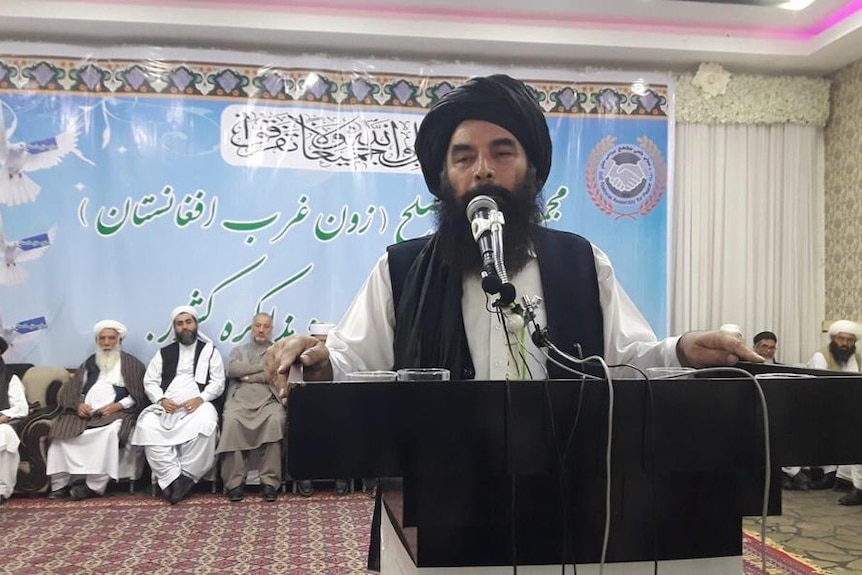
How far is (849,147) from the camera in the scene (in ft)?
17.1

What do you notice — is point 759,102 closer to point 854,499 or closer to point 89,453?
point 854,499

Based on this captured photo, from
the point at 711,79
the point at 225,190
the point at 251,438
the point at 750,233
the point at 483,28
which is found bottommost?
the point at 251,438

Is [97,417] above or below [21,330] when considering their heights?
below

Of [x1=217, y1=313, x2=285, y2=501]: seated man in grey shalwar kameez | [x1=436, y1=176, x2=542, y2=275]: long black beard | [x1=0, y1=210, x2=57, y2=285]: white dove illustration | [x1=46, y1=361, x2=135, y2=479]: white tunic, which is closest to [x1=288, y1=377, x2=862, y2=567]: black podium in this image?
[x1=436, y1=176, x2=542, y2=275]: long black beard

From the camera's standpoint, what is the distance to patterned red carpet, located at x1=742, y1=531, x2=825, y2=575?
9.84 feet

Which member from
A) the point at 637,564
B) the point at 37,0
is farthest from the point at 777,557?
the point at 37,0

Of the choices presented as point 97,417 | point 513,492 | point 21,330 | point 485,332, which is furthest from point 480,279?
point 21,330

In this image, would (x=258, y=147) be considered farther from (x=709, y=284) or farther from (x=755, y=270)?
(x=755, y=270)

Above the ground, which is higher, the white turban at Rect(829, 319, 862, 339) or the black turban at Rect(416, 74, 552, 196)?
the black turban at Rect(416, 74, 552, 196)

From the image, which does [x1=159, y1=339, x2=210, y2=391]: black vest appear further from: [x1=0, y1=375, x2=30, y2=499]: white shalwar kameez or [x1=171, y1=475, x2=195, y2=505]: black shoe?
[x1=0, y1=375, x2=30, y2=499]: white shalwar kameez

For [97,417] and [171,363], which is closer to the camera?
[97,417]

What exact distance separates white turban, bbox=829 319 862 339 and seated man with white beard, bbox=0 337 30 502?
5.58 metres

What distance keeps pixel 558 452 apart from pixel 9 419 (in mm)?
4391

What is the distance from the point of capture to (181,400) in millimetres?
4590
